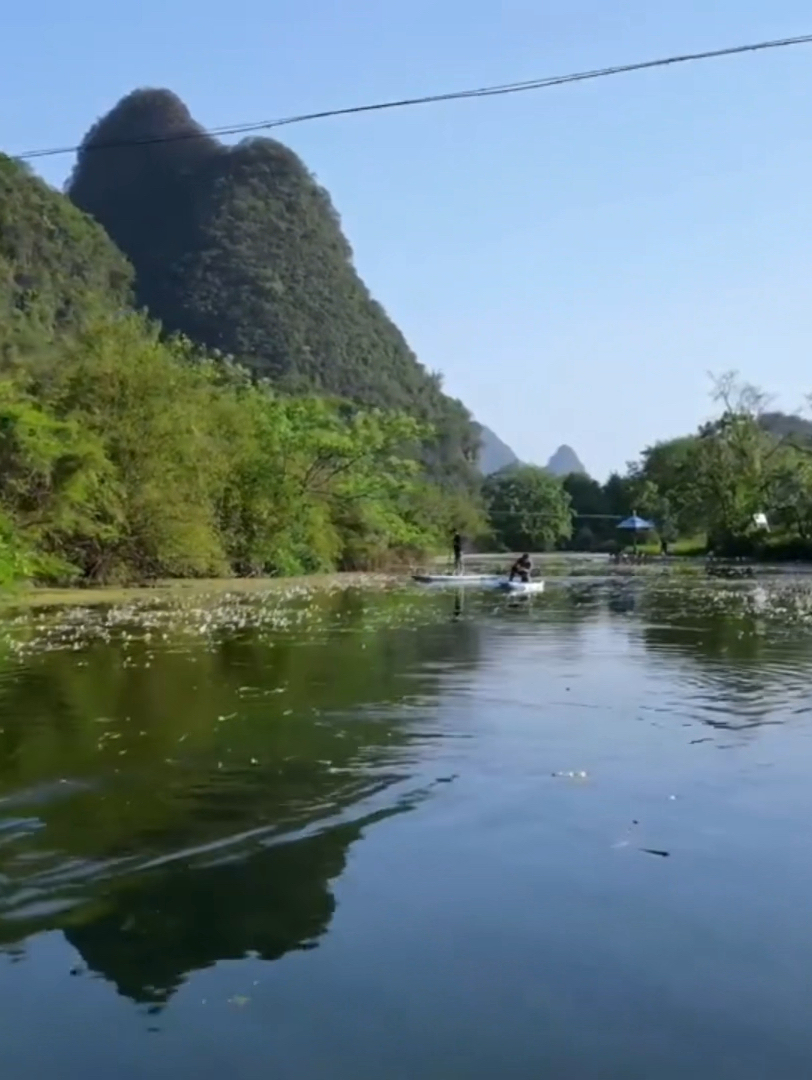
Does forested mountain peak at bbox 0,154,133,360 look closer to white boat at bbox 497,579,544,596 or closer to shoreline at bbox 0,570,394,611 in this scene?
shoreline at bbox 0,570,394,611

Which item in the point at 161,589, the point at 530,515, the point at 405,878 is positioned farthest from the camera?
the point at 530,515

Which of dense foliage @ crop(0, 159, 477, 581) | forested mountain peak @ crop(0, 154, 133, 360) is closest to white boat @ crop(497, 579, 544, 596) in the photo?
dense foliage @ crop(0, 159, 477, 581)

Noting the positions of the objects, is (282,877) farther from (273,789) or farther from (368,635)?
(368,635)

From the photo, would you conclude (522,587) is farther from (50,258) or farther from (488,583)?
(50,258)

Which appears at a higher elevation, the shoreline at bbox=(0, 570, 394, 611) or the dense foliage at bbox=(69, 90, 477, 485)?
the dense foliage at bbox=(69, 90, 477, 485)

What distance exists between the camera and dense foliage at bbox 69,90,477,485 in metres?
132

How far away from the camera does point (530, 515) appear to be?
11431 cm

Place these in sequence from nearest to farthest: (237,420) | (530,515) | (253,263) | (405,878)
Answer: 1. (405,878)
2. (237,420)
3. (530,515)
4. (253,263)

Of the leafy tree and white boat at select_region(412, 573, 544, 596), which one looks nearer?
white boat at select_region(412, 573, 544, 596)

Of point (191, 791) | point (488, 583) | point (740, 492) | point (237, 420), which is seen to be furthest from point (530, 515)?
point (191, 791)

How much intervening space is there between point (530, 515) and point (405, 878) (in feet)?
350

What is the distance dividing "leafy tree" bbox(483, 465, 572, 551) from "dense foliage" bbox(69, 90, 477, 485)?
11276 mm

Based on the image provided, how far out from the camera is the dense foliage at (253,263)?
5212 inches

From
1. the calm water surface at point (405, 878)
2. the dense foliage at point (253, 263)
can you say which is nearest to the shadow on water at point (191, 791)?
the calm water surface at point (405, 878)
